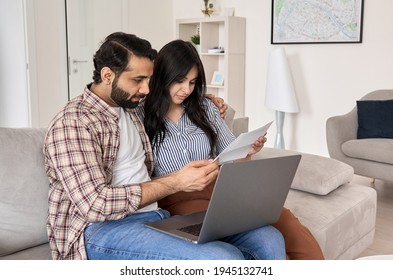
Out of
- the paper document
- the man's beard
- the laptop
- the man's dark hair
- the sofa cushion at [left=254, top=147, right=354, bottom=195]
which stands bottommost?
the sofa cushion at [left=254, top=147, right=354, bottom=195]

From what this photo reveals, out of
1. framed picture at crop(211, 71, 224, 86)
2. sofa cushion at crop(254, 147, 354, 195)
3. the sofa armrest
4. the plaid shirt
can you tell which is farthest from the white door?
the plaid shirt

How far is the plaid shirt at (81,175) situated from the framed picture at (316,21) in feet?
10.4

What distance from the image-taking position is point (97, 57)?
149 cm

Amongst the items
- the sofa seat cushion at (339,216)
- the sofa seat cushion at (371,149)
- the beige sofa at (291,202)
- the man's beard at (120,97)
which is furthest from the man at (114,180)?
the sofa seat cushion at (371,149)

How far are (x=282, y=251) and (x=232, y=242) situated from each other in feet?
0.49

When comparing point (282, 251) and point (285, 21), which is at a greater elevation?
point (285, 21)

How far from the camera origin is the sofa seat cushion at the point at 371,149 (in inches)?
125

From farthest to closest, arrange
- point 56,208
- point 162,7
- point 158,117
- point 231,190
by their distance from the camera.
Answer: point 162,7 → point 158,117 → point 56,208 → point 231,190

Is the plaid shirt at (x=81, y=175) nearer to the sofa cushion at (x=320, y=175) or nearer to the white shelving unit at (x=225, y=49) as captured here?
the sofa cushion at (x=320, y=175)

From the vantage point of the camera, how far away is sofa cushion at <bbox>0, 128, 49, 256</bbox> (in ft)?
4.79

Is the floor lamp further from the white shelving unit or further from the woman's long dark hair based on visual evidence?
the woman's long dark hair

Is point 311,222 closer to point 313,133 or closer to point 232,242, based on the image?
point 232,242

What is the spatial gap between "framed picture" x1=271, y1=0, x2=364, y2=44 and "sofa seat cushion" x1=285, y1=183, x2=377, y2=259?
7.25 feet
